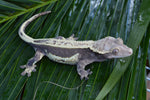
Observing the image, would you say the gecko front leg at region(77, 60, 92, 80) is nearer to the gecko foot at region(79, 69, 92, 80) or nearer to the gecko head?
the gecko foot at region(79, 69, 92, 80)

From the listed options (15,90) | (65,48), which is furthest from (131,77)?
(15,90)

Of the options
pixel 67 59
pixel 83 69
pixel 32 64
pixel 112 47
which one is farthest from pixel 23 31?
pixel 112 47

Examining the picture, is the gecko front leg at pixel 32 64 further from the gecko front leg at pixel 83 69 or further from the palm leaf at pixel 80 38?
the gecko front leg at pixel 83 69

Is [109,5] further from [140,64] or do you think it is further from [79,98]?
[79,98]

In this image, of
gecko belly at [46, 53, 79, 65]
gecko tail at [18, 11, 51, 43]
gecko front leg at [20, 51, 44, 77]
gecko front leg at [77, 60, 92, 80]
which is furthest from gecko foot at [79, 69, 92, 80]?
gecko tail at [18, 11, 51, 43]

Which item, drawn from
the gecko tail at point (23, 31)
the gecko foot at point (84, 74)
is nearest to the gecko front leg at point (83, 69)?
the gecko foot at point (84, 74)

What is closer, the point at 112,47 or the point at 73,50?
the point at 112,47

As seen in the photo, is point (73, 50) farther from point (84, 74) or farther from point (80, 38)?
point (84, 74)
